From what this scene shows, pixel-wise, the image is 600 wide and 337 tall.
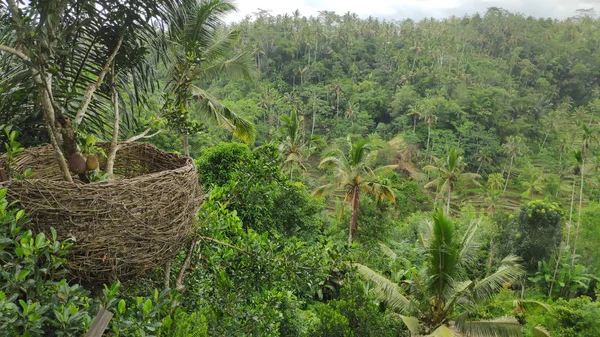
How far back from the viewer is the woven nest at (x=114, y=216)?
162 cm

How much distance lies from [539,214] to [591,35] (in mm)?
62761

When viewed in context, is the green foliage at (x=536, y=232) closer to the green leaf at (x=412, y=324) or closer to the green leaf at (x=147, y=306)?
the green leaf at (x=412, y=324)

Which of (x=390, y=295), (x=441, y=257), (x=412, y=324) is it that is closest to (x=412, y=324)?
(x=412, y=324)

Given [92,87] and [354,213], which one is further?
[354,213]

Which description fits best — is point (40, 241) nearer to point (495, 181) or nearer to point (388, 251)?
point (388, 251)

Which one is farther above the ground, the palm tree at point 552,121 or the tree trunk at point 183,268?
the tree trunk at point 183,268

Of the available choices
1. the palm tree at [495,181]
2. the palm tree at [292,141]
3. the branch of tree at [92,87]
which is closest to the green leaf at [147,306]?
the branch of tree at [92,87]

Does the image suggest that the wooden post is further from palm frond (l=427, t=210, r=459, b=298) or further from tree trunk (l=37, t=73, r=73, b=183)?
palm frond (l=427, t=210, r=459, b=298)

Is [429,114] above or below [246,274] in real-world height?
below

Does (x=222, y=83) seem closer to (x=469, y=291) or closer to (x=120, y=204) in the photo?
(x=469, y=291)

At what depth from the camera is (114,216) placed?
5.53 ft

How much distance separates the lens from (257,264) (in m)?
2.43

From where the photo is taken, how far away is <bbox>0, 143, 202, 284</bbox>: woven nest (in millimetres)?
1620

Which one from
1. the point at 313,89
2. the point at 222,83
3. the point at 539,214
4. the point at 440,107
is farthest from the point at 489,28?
the point at 539,214
